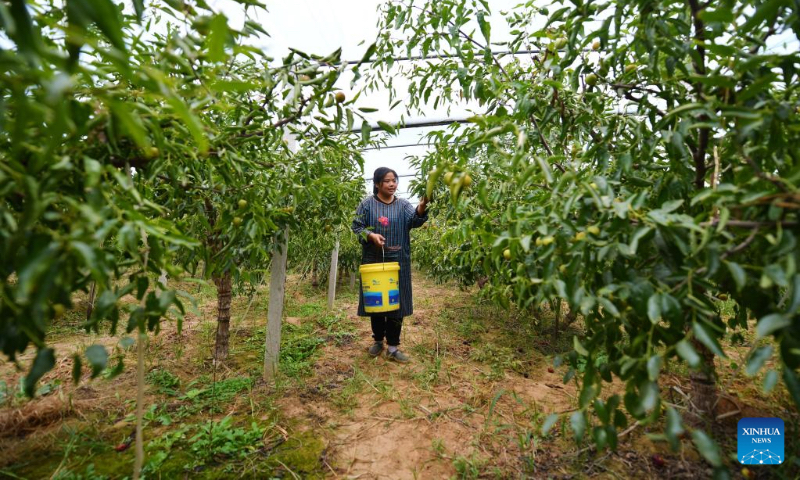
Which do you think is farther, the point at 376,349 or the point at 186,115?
the point at 376,349

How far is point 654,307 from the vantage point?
60 cm

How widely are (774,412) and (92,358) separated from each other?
214cm

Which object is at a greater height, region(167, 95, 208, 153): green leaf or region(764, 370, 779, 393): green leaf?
region(167, 95, 208, 153): green leaf

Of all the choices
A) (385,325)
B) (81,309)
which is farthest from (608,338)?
(81,309)

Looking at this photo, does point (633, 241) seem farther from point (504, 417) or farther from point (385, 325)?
point (385, 325)

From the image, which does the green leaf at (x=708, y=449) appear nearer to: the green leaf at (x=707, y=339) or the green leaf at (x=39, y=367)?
the green leaf at (x=707, y=339)

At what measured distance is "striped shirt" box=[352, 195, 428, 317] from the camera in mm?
2467

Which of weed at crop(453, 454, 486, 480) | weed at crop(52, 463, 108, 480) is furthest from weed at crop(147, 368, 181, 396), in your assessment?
weed at crop(453, 454, 486, 480)

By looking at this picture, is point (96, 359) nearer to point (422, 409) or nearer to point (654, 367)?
point (654, 367)

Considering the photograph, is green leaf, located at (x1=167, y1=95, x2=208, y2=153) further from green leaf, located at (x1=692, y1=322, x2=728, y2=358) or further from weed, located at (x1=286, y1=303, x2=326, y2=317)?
weed, located at (x1=286, y1=303, x2=326, y2=317)

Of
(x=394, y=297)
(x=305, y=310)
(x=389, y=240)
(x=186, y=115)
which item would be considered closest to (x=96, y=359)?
(x=186, y=115)

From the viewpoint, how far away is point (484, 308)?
3.78 meters

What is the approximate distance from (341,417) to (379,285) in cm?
76

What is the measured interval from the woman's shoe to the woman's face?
3.38 feet
